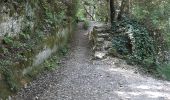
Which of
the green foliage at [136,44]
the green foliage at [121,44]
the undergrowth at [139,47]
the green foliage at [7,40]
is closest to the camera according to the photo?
the green foliage at [7,40]

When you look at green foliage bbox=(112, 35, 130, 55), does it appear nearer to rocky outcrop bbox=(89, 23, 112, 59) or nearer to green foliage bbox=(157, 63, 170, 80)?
rocky outcrop bbox=(89, 23, 112, 59)


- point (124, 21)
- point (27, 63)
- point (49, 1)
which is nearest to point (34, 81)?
point (27, 63)

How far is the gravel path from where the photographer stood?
971 cm

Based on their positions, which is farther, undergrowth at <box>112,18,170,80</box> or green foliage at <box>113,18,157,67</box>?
green foliage at <box>113,18,157,67</box>

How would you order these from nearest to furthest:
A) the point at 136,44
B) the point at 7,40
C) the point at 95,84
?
1. the point at 7,40
2. the point at 95,84
3. the point at 136,44

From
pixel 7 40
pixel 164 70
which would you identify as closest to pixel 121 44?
pixel 164 70

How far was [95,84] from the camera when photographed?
36.6 ft

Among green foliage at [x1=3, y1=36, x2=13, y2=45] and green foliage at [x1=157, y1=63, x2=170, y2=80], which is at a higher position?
green foliage at [x1=3, y1=36, x2=13, y2=45]

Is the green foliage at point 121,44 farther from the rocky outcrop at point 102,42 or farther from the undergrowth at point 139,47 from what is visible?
the rocky outcrop at point 102,42

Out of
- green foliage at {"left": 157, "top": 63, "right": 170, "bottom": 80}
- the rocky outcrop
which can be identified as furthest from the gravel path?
green foliage at {"left": 157, "top": 63, "right": 170, "bottom": 80}

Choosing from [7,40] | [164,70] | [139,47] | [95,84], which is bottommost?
[164,70]

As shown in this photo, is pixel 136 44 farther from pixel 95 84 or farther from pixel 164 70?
pixel 95 84

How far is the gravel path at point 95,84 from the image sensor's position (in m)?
9.71

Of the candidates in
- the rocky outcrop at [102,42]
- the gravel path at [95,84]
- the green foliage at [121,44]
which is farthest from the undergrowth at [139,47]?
the gravel path at [95,84]
